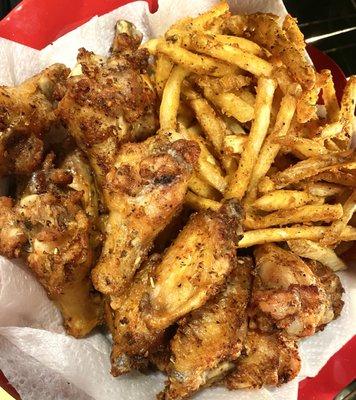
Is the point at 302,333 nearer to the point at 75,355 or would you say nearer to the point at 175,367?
the point at 175,367

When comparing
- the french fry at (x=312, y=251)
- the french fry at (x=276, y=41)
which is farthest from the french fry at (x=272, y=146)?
the french fry at (x=312, y=251)

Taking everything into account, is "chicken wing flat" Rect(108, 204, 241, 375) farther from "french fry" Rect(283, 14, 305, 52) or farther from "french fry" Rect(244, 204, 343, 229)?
"french fry" Rect(283, 14, 305, 52)

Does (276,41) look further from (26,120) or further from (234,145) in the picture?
(26,120)

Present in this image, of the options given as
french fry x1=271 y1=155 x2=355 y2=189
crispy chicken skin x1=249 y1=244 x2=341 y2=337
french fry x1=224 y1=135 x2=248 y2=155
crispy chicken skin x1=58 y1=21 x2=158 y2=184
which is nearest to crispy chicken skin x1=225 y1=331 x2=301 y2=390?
crispy chicken skin x1=249 y1=244 x2=341 y2=337

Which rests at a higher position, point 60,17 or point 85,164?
point 60,17

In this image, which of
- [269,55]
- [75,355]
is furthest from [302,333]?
[269,55]

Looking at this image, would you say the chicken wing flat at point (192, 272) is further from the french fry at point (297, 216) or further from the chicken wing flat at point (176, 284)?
the french fry at point (297, 216)

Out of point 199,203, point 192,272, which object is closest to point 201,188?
point 199,203
